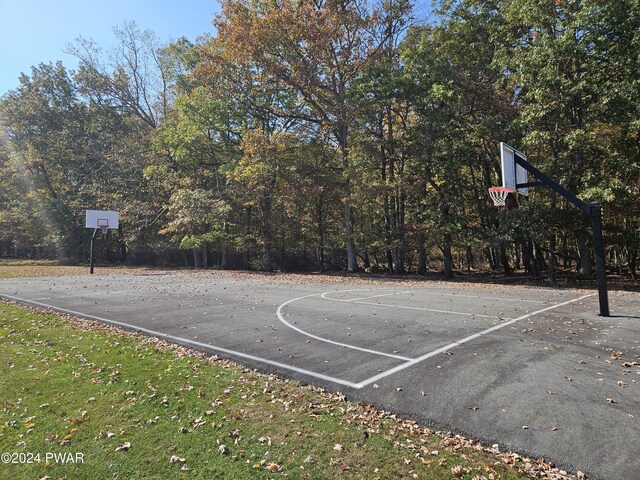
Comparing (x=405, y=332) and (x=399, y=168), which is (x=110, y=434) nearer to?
(x=405, y=332)

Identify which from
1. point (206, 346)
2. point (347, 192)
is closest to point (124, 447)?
point (206, 346)

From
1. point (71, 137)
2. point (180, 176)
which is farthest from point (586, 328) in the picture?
point (71, 137)

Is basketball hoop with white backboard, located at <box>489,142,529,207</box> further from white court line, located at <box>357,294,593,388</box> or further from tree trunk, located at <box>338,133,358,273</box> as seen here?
tree trunk, located at <box>338,133,358,273</box>

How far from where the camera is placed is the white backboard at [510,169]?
33.2ft

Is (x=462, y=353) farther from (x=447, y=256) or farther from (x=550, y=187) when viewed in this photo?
(x=447, y=256)

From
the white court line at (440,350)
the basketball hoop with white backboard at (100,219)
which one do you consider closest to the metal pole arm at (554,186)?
the white court line at (440,350)

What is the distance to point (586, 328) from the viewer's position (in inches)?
310

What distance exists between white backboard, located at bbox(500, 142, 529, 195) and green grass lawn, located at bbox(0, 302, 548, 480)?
818 centimetres

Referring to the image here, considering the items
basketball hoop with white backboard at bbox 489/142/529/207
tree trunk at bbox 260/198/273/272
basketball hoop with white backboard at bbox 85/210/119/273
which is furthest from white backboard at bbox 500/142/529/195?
basketball hoop with white backboard at bbox 85/210/119/273

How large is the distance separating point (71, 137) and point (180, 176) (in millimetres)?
16273

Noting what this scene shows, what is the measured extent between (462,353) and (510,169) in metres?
6.37

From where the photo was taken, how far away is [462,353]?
6.29 metres

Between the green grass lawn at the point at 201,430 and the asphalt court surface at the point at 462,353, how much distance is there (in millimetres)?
522

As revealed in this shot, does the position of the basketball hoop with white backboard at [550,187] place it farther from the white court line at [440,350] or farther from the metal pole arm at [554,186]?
the white court line at [440,350]
